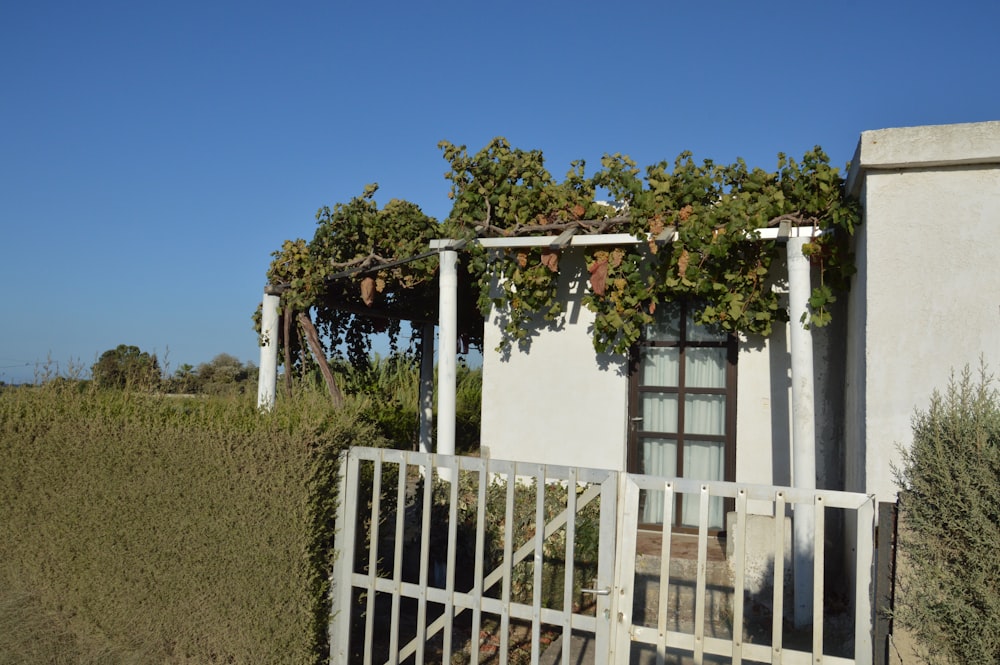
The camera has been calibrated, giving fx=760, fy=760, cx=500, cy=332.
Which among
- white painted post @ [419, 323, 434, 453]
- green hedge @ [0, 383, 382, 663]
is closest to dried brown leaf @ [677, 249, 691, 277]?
green hedge @ [0, 383, 382, 663]

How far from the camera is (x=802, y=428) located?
536cm

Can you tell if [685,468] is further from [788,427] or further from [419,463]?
[419,463]

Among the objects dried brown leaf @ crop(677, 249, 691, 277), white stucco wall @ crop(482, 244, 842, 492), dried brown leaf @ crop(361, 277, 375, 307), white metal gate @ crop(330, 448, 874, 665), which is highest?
dried brown leaf @ crop(677, 249, 691, 277)

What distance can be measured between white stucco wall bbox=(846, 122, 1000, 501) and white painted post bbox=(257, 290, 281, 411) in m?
5.35

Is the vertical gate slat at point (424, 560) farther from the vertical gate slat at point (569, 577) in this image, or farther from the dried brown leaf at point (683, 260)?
the dried brown leaf at point (683, 260)

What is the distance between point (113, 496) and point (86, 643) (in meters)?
0.99

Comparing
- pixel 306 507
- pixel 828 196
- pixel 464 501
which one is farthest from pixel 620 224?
pixel 306 507

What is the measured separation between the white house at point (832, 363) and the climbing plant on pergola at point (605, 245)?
0.34 metres

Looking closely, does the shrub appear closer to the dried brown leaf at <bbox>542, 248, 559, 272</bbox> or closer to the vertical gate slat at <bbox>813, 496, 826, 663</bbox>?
the vertical gate slat at <bbox>813, 496, 826, 663</bbox>

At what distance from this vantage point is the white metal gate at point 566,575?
10.2 ft

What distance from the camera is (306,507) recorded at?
3.90 metres

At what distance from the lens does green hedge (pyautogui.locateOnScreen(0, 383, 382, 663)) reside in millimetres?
3957

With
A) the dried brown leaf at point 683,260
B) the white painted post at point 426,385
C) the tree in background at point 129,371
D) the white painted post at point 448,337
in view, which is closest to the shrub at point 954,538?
the dried brown leaf at point 683,260

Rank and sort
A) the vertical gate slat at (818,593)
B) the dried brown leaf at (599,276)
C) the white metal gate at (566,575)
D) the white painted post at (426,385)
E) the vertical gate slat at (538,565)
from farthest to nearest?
the white painted post at (426,385) < the dried brown leaf at (599,276) < the vertical gate slat at (538,565) < the white metal gate at (566,575) < the vertical gate slat at (818,593)
